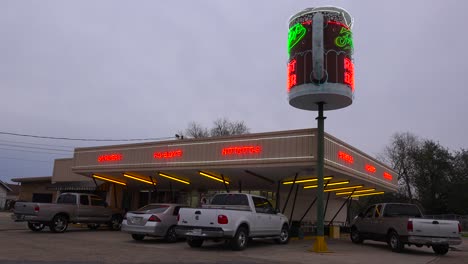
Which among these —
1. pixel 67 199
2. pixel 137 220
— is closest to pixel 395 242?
pixel 137 220

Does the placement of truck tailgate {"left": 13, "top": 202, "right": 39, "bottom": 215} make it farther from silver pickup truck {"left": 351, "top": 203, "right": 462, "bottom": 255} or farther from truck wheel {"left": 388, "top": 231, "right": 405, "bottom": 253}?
truck wheel {"left": 388, "top": 231, "right": 405, "bottom": 253}

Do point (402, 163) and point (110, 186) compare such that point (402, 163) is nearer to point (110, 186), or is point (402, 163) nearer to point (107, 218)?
point (110, 186)

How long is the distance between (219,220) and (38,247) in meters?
5.50

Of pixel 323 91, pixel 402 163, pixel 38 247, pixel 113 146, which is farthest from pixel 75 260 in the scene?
pixel 402 163

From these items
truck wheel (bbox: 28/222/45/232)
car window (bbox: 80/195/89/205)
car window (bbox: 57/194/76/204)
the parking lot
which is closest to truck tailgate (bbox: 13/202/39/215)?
truck wheel (bbox: 28/222/45/232)

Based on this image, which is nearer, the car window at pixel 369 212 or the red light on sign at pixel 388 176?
the car window at pixel 369 212

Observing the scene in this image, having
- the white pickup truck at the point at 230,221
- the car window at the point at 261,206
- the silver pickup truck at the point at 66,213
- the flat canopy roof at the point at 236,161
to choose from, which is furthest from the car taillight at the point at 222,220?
the silver pickup truck at the point at 66,213

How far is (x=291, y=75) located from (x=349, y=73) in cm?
216

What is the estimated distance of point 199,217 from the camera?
47.9 ft

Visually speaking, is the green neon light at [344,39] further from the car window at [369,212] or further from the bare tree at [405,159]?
the bare tree at [405,159]

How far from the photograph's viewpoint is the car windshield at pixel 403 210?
1833 centimetres

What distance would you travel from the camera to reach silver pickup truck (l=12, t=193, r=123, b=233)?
778 inches

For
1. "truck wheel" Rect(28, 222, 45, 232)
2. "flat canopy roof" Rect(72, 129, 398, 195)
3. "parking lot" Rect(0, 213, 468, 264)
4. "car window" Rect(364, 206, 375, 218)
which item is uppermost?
"flat canopy roof" Rect(72, 129, 398, 195)

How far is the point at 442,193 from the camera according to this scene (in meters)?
60.2
